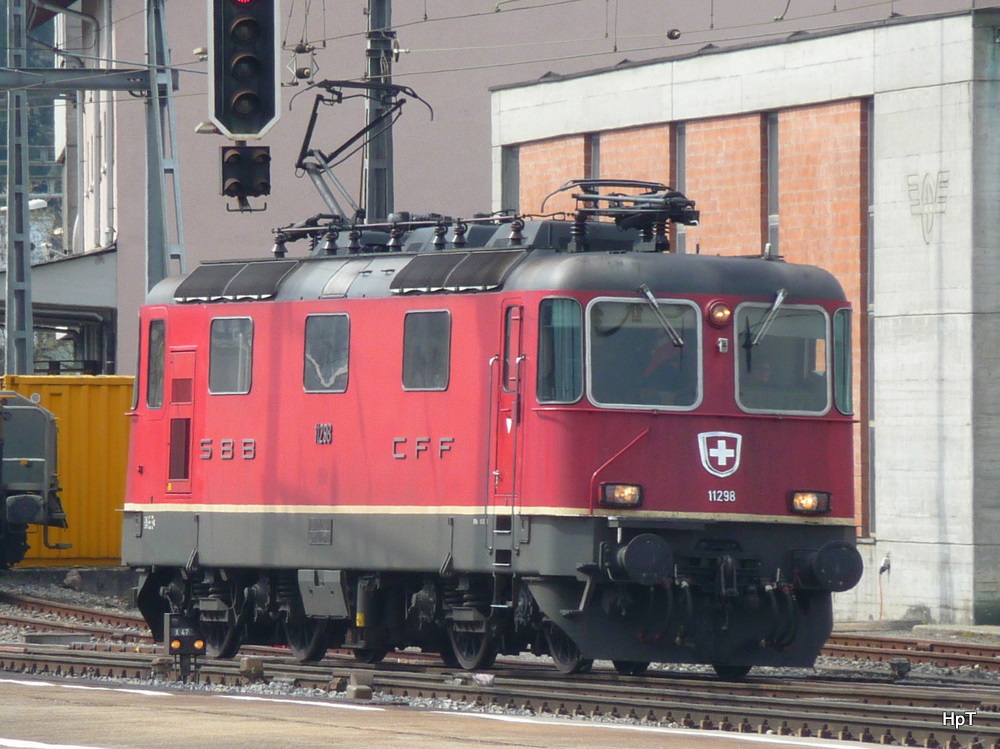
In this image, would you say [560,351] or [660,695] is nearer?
[660,695]

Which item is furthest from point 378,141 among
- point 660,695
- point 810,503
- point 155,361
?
point 660,695

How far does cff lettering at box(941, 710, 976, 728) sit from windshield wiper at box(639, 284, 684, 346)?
3.81 metres

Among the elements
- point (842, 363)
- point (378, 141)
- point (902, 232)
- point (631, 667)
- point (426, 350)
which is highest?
point (378, 141)

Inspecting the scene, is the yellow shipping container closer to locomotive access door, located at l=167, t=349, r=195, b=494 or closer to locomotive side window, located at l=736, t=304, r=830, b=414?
locomotive access door, located at l=167, t=349, r=195, b=494

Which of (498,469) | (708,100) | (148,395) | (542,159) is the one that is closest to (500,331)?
(498,469)

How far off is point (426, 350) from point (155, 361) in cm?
356

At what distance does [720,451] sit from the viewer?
15.3m

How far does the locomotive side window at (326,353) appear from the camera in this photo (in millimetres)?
16828

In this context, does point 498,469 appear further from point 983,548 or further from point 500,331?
point 983,548

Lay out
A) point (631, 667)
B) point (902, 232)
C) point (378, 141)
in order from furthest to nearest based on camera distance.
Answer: point (902, 232) < point (378, 141) < point (631, 667)

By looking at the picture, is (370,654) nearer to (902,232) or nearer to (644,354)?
(644,354)

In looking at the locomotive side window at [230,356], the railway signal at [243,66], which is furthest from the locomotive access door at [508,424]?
the locomotive side window at [230,356]

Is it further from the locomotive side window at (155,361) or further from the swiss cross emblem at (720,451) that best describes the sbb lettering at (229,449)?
the swiss cross emblem at (720,451)

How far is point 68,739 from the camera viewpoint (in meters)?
11.2
